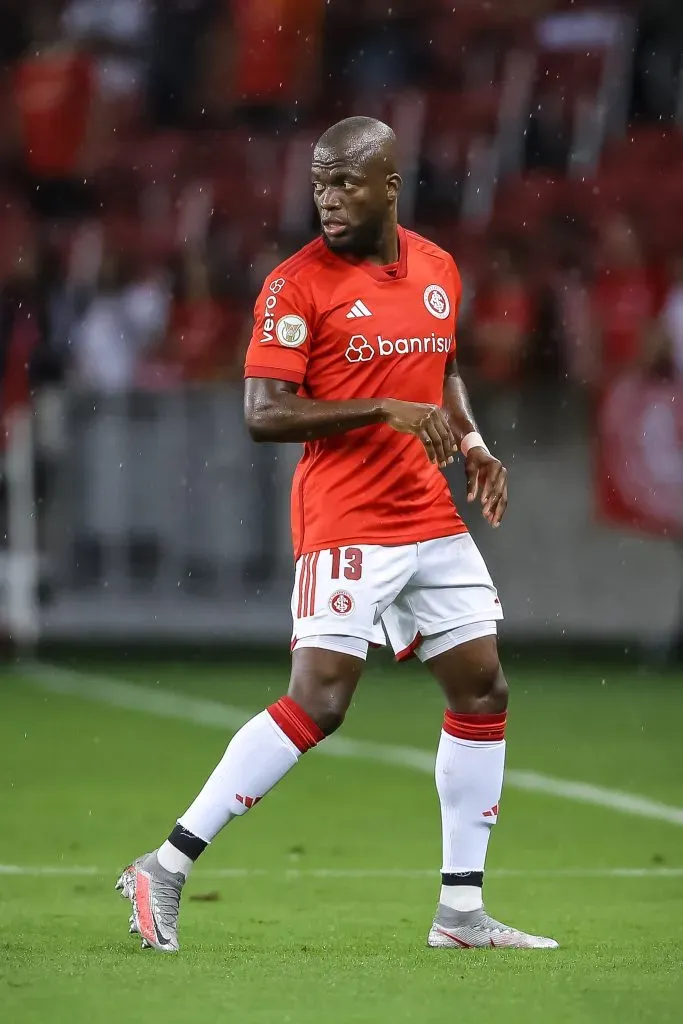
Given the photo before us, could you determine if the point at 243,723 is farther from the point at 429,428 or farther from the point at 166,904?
the point at 429,428

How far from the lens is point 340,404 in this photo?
5.05m

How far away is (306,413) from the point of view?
16.5 ft

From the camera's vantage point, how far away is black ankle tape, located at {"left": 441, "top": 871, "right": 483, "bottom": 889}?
5274 millimetres

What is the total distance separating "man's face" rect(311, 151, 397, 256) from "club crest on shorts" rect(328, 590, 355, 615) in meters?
0.93

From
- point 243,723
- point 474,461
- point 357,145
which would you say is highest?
point 357,145

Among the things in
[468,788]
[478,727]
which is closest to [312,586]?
[478,727]

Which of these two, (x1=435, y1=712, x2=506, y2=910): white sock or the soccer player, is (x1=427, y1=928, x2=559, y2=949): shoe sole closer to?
the soccer player

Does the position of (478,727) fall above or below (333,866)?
above

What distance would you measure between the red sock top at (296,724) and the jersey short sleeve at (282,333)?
0.85m

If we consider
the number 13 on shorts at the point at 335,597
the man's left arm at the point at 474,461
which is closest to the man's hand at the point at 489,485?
the man's left arm at the point at 474,461

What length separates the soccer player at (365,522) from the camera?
198 inches

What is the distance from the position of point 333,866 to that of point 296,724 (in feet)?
5.57

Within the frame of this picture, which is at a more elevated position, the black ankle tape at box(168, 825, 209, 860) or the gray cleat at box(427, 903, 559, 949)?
the black ankle tape at box(168, 825, 209, 860)

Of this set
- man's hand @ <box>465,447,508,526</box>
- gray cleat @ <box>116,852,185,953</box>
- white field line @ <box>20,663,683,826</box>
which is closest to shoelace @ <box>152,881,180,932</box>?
gray cleat @ <box>116,852,185,953</box>
